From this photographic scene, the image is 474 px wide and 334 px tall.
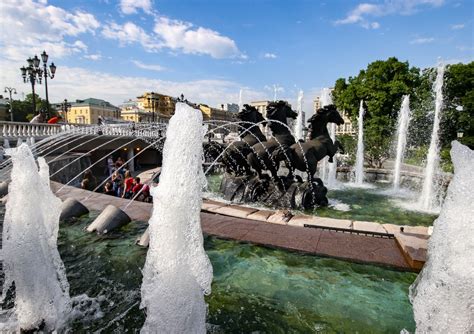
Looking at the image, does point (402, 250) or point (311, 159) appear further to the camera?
point (311, 159)

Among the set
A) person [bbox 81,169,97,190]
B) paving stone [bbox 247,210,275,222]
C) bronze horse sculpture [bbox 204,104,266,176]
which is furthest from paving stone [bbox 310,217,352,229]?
person [bbox 81,169,97,190]

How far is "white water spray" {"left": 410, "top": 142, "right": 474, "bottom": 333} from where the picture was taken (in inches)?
96.2

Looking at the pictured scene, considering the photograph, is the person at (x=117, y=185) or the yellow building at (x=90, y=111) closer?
the person at (x=117, y=185)

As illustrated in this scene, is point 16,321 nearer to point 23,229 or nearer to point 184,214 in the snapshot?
point 23,229

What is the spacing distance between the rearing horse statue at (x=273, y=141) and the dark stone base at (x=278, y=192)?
0.43 meters

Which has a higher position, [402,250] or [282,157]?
[282,157]

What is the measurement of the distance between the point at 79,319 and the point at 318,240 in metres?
3.78

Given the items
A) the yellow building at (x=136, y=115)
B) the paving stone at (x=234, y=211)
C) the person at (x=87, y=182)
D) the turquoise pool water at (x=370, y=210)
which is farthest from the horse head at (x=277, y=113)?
the yellow building at (x=136, y=115)

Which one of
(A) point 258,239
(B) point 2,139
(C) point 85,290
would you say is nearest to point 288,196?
(A) point 258,239

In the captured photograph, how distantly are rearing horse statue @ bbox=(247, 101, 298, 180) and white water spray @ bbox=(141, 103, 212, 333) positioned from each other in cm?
717

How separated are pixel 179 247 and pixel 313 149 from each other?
26.7 ft

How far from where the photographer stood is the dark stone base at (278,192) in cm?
1014

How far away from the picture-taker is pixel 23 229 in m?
3.48

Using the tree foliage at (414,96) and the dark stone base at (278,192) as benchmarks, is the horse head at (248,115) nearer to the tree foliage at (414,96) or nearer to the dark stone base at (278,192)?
the dark stone base at (278,192)
